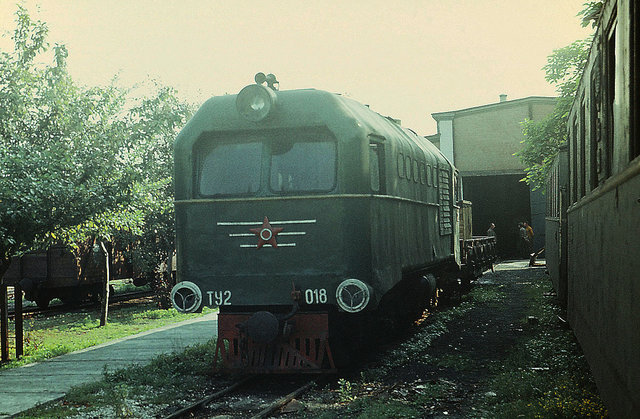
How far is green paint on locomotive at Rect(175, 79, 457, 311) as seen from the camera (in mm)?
7816

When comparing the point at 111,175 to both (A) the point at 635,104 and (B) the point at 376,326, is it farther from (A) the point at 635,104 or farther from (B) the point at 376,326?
(A) the point at 635,104

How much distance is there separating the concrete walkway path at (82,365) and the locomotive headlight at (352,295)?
3177mm

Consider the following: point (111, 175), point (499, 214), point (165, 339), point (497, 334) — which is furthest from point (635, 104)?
point (499, 214)

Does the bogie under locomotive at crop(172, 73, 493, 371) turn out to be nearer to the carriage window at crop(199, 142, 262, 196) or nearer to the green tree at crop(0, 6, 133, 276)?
the carriage window at crop(199, 142, 262, 196)

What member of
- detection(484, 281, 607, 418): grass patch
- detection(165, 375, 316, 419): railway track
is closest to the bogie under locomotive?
detection(165, 375, 316, 419): railway track

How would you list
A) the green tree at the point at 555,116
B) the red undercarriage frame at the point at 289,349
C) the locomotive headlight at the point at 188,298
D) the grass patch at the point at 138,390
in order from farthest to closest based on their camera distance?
the green tree at the point at 555,116, the locomotive headlight at the point at 188,298, the red undercarriage frame at the point at 289,349, the grass patch at the point at 138,390

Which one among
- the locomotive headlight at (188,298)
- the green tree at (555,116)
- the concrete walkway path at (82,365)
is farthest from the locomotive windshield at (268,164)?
the green tree at (555,116)

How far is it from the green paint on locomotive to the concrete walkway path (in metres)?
1.90

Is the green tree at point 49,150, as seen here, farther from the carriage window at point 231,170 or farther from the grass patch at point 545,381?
the grass patch at point 545,381

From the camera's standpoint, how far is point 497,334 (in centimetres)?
1080

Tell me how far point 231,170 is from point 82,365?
355 cm

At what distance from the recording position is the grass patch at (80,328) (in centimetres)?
1089

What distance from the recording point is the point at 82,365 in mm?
9414

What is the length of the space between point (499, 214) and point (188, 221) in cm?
2648
